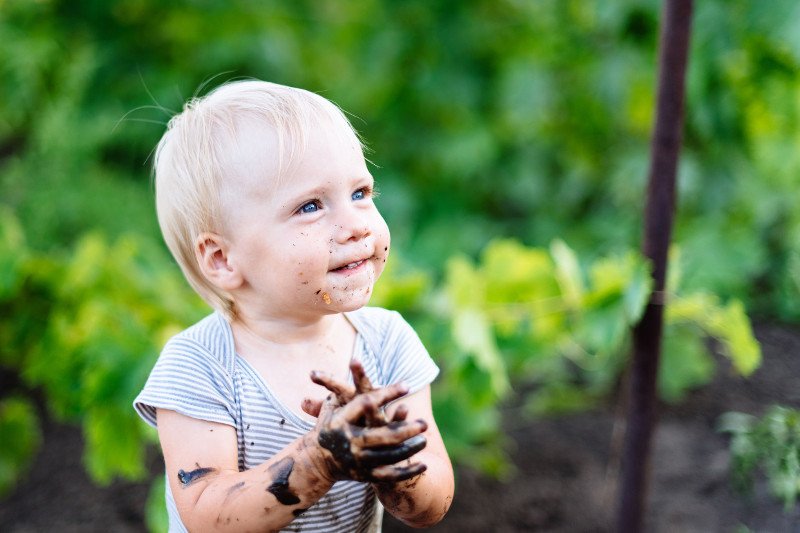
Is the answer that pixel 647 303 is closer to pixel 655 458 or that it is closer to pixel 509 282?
pixel 509 282

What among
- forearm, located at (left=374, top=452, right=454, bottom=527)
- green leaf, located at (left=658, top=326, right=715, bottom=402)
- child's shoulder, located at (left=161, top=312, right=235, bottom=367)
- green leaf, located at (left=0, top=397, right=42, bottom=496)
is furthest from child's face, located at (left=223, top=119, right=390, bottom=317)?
green leaf, located at (left=658, top=326, right=715, bottom=402)

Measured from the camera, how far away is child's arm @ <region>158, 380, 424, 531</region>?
871 millimetres

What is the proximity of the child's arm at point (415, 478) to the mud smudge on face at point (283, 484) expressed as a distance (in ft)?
0.20

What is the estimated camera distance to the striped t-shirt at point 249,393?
3.35 ft

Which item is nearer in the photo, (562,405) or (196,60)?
(562,405)

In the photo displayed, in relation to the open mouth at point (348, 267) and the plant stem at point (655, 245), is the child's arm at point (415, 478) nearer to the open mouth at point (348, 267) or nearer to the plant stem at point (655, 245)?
the open mouth at point (348, 267)

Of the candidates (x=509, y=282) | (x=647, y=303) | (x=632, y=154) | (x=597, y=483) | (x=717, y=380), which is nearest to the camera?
(x=647, y=303)

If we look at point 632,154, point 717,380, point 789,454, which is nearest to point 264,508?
point 789,454

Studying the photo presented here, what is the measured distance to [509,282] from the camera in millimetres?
1860

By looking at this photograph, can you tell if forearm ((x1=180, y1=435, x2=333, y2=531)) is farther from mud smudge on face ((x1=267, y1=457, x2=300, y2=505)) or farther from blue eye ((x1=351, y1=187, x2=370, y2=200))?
blue eye ((x1=351, y1=187, x2=370, y2=200))

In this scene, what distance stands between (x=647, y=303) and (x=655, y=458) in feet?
2.71

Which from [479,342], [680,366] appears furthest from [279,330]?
[680,366]

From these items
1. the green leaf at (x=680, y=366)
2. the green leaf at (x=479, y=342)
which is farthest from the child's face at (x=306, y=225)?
the green leaf at (x=680, y=366)

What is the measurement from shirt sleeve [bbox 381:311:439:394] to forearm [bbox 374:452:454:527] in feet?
0.35
